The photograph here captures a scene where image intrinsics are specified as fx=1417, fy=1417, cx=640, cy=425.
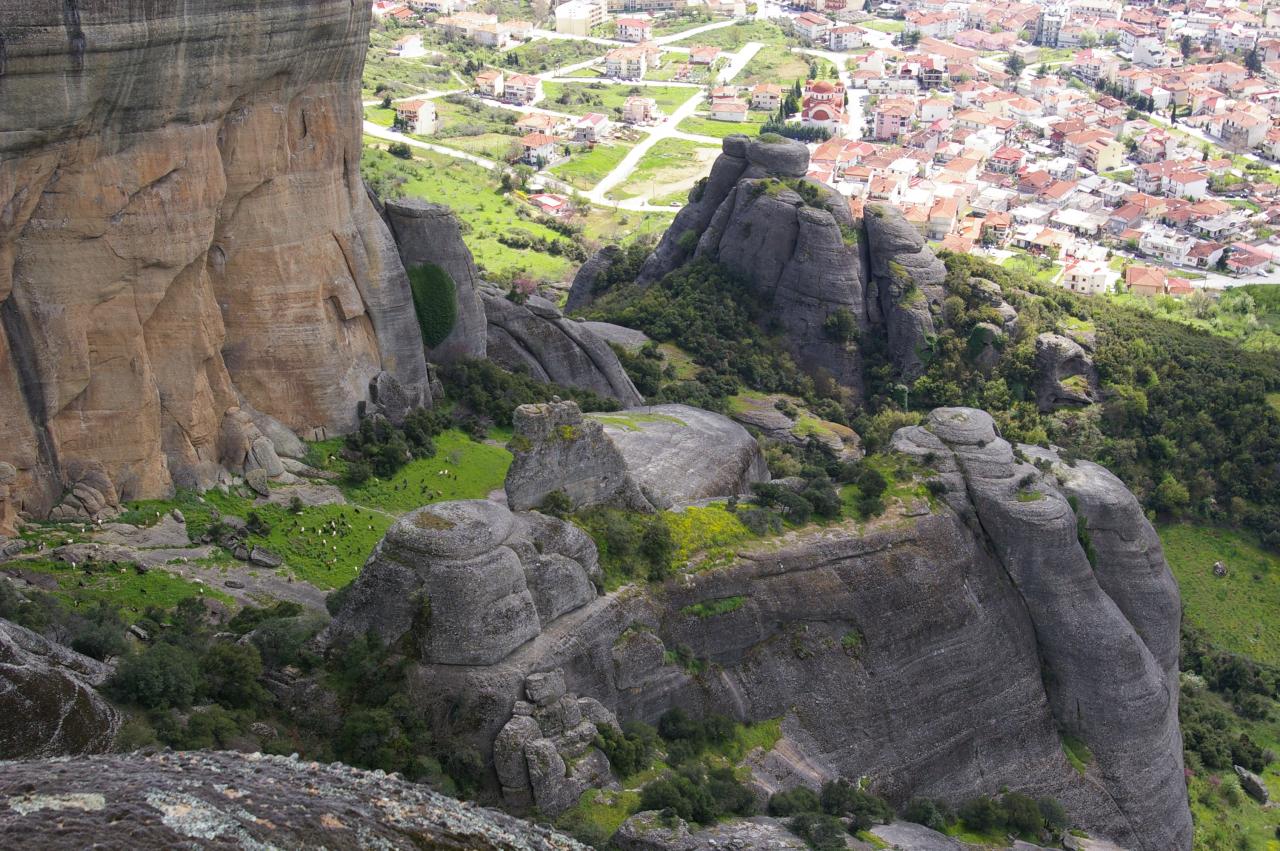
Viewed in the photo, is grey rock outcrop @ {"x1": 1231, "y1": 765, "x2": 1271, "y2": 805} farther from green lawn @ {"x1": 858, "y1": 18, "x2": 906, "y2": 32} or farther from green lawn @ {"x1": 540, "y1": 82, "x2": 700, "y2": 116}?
green lawn @ {"x1": 858, "y1": 18, "x2": 906, "y2": 32}

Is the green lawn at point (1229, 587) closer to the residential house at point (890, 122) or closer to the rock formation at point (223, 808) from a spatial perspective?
the rock formation at point (223, 808)

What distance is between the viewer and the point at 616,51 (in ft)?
481

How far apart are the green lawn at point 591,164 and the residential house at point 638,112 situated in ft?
26.6

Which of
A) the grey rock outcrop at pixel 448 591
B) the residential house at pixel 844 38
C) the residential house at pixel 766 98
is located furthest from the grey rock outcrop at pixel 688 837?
the residential house at pixel 844 38

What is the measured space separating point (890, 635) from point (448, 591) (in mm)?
12339

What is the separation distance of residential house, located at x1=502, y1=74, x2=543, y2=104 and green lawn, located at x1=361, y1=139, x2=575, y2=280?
27.7m

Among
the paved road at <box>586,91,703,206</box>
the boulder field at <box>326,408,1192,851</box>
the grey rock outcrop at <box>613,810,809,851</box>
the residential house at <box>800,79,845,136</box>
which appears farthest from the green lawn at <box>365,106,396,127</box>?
the grey rock outcrop at <box>613,810,809,851</box>

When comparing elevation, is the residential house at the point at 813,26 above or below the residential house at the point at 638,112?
above

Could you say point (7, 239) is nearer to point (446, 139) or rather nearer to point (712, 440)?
point (712, 440)

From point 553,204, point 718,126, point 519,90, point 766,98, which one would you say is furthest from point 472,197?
point 766,98

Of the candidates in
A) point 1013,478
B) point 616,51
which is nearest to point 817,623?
point 1013,478

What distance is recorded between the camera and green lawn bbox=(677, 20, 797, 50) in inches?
6319

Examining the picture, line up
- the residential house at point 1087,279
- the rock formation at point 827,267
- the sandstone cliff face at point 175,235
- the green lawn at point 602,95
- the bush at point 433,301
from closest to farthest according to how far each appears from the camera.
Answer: the sandstone cliff face at point 175,235 → the bush at point 433,301 → the rock formation at point 827,267 → the residential house at point 1087,279 → the green lawn at point 602,95

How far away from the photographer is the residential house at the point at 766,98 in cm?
13512
